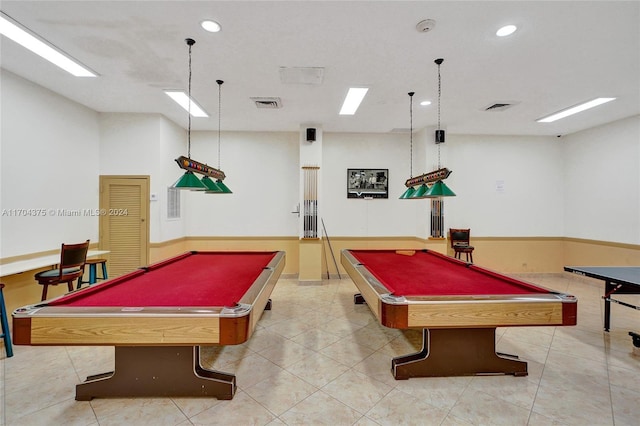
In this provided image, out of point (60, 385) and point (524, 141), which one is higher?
point (524, 141)

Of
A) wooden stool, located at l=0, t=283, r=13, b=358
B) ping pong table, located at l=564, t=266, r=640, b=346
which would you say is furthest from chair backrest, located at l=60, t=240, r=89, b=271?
ping pong table, located at l=564, t=266, r=640, b=346

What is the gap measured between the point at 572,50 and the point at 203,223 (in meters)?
6.19

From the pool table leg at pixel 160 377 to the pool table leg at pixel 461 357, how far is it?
154cm

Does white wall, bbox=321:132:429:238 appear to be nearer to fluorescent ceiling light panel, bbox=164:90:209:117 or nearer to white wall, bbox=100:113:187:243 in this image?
fluorescent ceiling light panel, bbox=164:90:209:117

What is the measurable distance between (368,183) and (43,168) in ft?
17.4

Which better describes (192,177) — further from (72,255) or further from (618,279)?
(618,279)

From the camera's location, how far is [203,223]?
6035 millimetres

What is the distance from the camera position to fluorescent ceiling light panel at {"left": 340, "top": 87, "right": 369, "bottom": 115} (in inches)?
158

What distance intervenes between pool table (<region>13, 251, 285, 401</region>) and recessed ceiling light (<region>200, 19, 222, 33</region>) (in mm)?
2294

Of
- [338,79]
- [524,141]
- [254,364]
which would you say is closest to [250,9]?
[338,79]

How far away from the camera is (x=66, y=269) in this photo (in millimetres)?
3482

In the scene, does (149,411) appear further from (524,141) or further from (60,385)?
(524,141)

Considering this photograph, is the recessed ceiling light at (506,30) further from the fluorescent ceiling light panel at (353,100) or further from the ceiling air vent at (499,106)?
the ceiling air vent at (499,106)

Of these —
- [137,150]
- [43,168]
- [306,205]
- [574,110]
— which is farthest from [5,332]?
[574,110]
